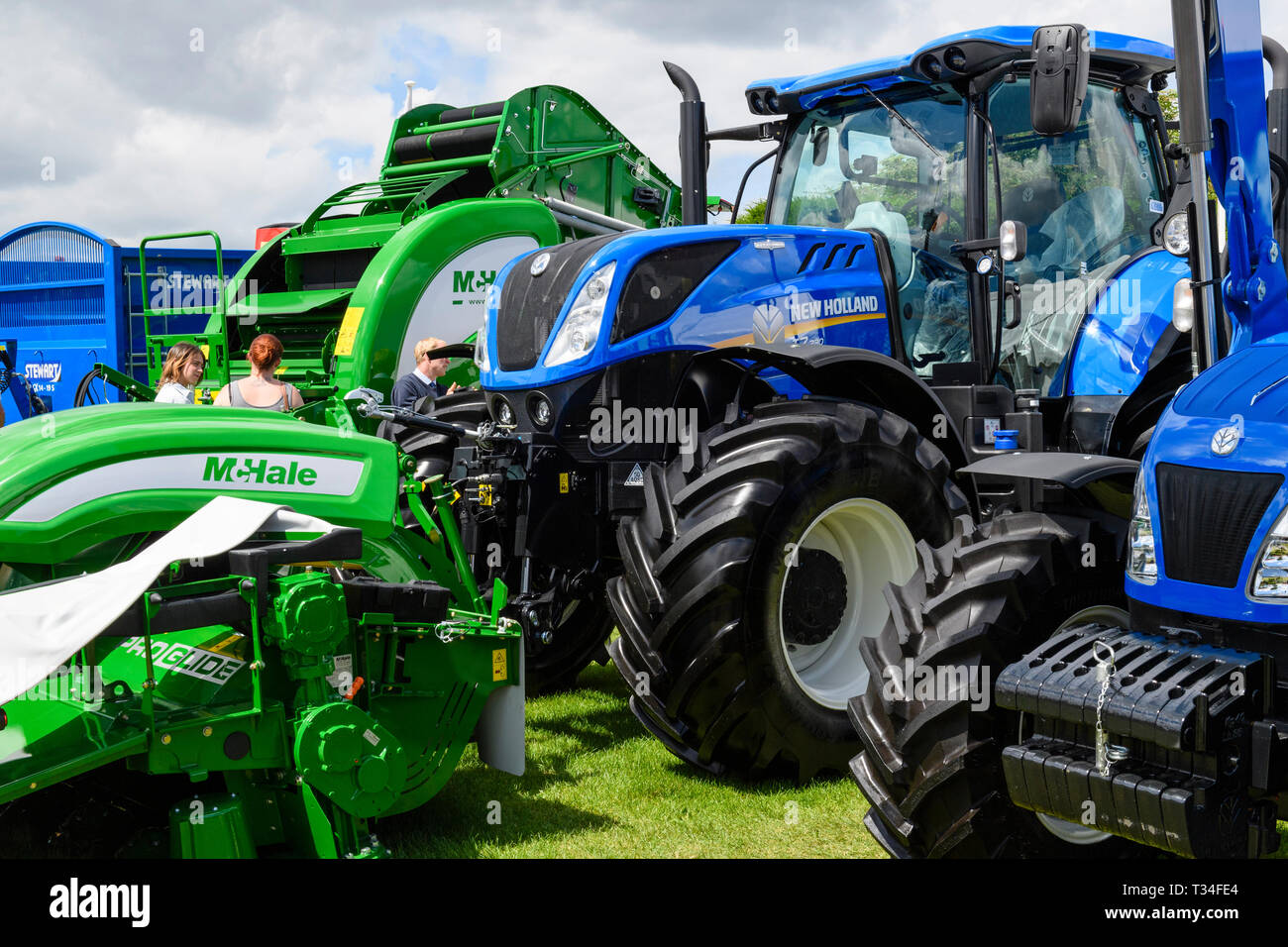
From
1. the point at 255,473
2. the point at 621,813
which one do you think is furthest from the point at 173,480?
the point at 621,813

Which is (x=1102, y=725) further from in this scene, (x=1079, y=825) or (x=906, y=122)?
(x=906, y=122)

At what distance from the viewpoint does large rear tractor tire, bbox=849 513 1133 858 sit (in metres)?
3.33

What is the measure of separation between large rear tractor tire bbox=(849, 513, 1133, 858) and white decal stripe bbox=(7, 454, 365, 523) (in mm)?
1722

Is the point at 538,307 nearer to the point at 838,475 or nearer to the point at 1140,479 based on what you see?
the point at 838,475

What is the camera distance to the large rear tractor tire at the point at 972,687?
10.9ft

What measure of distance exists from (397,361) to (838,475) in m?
4.38

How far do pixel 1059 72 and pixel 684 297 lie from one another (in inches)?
64.9

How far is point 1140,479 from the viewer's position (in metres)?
3.19

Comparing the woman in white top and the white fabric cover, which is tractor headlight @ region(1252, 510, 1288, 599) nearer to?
the white fabric cover

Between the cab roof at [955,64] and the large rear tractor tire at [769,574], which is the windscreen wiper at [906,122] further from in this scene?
the large rear tractor tire at [769,574]

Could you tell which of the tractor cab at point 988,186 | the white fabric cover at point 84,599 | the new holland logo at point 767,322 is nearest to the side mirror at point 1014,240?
the tractor cab at point 988,186

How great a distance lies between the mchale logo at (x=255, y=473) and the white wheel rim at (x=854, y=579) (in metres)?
1.97

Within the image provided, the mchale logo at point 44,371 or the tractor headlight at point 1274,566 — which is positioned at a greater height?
the mchale logo at point 44,371
